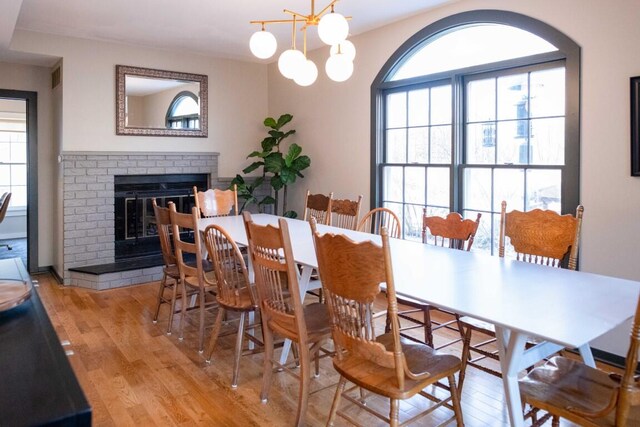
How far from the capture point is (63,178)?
5.11 metres

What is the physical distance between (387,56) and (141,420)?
3734mm

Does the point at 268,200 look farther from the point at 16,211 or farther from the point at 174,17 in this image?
the point at 16,211

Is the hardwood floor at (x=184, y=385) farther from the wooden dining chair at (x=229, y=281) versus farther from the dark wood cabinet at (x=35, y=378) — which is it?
the dark wood cabinet at (x=35, y=378)

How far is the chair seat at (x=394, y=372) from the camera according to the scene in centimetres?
182

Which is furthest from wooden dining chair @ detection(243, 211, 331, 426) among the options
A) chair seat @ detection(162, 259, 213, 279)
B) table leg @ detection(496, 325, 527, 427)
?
chair seat @ detection(162, 259, 213, 279)

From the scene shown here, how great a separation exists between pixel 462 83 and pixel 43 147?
4678 millimetres

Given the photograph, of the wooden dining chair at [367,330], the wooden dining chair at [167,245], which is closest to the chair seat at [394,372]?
the wooden dining chair at [367,330]

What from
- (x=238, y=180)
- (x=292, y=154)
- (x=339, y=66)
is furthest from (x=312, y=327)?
(x=238, y=180)

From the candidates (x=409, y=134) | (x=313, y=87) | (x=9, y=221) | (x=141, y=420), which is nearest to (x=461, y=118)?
(x=409, y=134)

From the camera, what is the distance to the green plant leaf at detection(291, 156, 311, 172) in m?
5.60

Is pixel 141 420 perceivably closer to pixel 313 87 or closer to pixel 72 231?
pixel 72 231

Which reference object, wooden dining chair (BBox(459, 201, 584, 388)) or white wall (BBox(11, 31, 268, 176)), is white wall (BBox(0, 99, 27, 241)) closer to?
white wall (BBox(11, 31, 268, 176))

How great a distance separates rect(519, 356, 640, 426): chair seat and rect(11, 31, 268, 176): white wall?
4862mm

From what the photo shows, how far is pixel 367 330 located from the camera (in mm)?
1888
